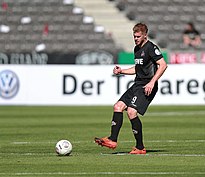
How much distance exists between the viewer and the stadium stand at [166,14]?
37688mm

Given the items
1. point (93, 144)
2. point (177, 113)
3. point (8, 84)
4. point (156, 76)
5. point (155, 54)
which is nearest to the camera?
point (156, 76)

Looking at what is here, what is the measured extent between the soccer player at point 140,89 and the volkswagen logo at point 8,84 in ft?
49.6

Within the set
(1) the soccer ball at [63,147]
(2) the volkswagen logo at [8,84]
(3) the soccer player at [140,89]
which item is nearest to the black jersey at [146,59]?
(3) the soccer player at [140,89]

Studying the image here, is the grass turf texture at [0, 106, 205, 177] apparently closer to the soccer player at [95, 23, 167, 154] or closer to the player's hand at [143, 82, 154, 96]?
the soccer player at [95, 23, 167, 154]

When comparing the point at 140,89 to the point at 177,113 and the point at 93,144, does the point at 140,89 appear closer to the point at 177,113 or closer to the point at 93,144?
the point at 93,144

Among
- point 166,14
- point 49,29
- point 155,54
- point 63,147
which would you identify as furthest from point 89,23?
point 63,147

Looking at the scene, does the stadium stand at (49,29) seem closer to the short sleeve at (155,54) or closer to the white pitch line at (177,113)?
the white pitch line at (177,113)

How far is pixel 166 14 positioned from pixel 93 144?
79.7ft

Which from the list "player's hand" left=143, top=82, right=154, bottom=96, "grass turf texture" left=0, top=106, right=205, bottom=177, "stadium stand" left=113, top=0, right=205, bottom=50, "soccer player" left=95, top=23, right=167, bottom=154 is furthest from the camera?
"stadium stand" left=113, top=0, right=205, bottom=50

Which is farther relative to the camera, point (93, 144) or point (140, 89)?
point (93, 144)

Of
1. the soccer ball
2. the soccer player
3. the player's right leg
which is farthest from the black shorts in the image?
the soccer ball

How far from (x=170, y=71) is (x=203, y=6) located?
1230cm

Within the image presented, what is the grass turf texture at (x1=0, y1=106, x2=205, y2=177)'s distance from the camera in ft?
35.5

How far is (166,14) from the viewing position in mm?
38812
